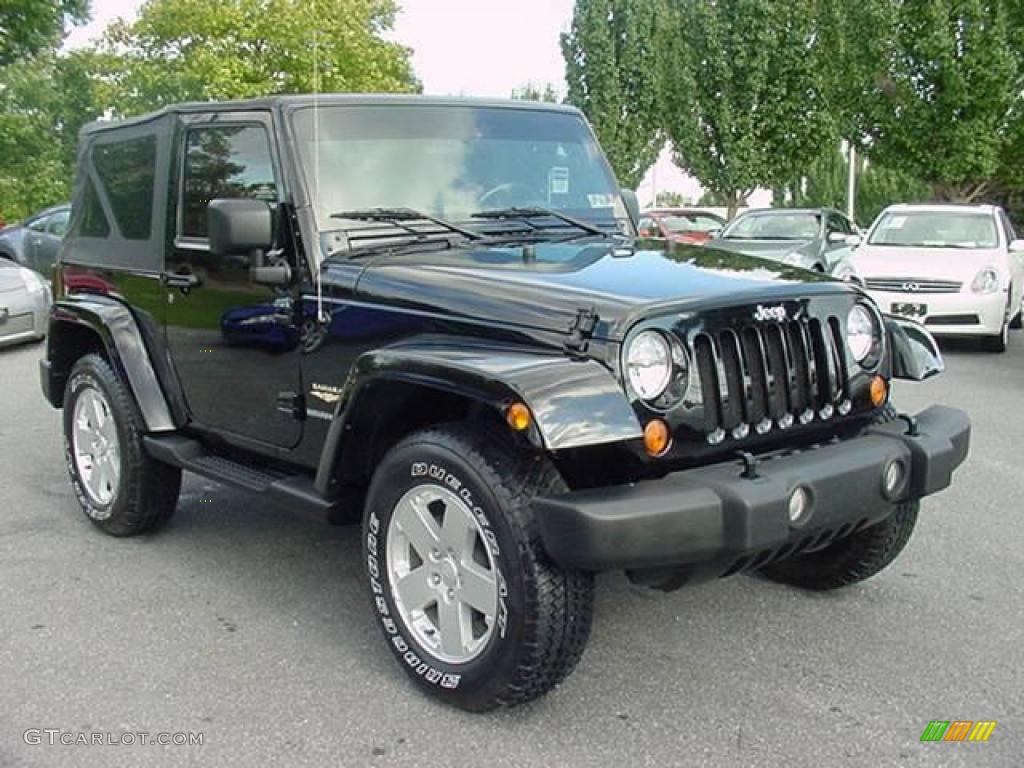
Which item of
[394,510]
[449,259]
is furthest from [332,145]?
[394,510]

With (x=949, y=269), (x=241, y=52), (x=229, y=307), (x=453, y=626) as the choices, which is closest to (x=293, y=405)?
(x=229, y=307)

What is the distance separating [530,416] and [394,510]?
74cm

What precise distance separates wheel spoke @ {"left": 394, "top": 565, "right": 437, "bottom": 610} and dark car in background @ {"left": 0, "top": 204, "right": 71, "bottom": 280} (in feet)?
Result: 46.8

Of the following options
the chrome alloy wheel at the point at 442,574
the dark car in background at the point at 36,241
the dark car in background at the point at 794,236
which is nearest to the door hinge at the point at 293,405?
the chrome alloy wheel at the point at 442,574

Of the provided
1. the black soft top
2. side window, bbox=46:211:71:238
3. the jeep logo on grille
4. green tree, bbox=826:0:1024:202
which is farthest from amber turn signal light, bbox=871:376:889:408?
green tree, bbox=826:0:1024:202

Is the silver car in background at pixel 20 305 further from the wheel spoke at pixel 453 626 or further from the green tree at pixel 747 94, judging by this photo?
the green tree at pixel 747 94

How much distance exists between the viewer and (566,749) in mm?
3104

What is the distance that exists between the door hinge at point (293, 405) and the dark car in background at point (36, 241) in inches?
525

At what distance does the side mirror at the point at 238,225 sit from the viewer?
372 centimetres

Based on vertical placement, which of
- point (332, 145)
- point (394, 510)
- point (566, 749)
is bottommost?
point (566, 749)

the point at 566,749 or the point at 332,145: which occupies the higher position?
the point at 332,145

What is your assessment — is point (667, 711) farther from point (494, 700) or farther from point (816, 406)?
point (816, 406)

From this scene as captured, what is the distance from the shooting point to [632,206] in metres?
4.91

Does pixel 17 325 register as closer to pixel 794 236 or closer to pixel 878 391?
pixel 794 236
